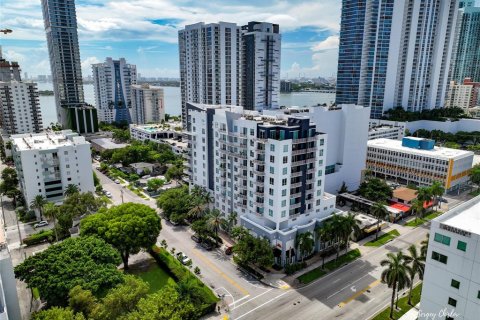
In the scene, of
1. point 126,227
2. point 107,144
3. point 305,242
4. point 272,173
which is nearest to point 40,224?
point 126,227

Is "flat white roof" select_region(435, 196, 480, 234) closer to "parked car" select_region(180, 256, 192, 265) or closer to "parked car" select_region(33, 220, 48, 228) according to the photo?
"parked car" select_region(180, 256, 192, 265)

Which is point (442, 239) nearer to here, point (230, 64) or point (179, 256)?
point (179, 256)

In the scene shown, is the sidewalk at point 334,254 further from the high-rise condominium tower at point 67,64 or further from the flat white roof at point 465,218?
the high-rise condominium tower at point 67,64

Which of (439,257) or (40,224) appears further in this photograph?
(40,224)

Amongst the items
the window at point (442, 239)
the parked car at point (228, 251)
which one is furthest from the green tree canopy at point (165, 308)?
the window at point (442, 239)

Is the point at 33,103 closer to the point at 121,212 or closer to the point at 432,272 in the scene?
the point at 121,212

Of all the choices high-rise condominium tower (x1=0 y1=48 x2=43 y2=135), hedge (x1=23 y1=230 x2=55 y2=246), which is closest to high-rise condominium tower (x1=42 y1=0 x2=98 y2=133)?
high-rise condominium tower (x1=0 y1=48 x2=43 y2=135)
